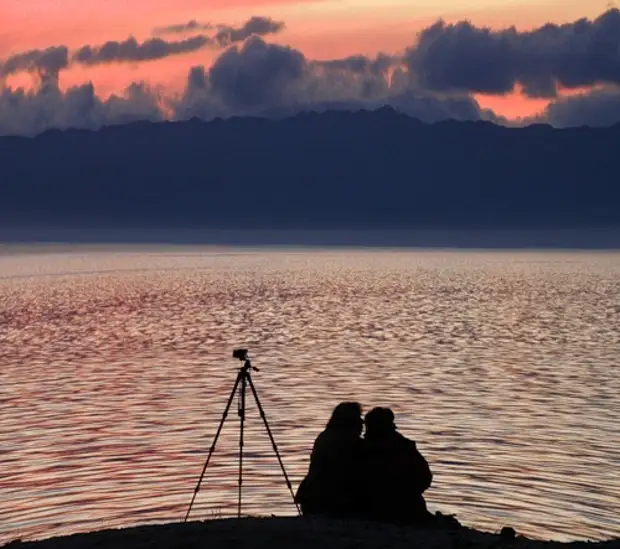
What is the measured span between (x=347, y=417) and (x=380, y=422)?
1.08 ft

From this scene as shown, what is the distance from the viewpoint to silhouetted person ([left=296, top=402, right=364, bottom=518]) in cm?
1280

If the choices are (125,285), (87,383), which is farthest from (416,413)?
(125,285)

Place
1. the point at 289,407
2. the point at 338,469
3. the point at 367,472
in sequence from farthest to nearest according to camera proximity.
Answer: the point at 289,407 → the point at 338,469 → the point at 367,472

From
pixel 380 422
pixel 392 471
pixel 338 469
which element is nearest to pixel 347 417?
pixel 380 422

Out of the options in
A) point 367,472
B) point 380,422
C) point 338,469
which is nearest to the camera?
point 380,422

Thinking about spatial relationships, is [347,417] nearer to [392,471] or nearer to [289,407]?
[392,471]

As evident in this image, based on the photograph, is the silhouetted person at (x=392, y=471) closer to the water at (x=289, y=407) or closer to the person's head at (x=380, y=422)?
the person's head at (x=380, y=422)

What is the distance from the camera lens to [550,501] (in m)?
17.3

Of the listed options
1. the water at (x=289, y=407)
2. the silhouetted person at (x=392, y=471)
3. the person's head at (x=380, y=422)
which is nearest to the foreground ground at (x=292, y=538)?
the silhouetted person at (x=392, y=471)

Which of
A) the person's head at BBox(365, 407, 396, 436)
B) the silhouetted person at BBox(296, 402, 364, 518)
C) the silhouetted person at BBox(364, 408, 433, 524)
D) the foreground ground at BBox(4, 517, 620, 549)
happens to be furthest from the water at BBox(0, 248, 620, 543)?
the person's head at BBox(365, 407, 396, 436)

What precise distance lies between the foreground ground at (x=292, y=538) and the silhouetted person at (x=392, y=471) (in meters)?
0.36

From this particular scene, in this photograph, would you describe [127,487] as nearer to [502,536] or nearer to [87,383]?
[502,536]

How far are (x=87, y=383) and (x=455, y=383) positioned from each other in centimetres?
799

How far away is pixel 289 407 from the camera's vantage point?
25.7 metres
